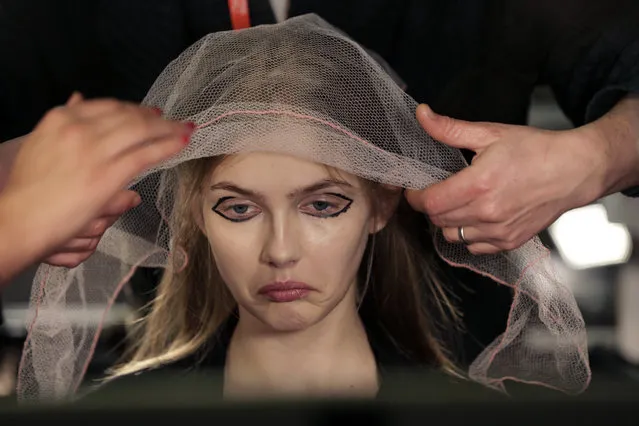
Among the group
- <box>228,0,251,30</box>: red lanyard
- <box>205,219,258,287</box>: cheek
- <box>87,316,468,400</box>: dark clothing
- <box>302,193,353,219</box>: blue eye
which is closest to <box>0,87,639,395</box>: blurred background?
<box>87,316,468,400</box>: dark clothing

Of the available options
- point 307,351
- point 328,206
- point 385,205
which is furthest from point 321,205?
point 307,351

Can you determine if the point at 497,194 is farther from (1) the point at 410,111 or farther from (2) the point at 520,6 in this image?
(2) the point at 520,6

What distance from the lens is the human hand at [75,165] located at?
29.0 inches

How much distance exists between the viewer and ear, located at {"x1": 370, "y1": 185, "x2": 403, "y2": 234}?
971 mm

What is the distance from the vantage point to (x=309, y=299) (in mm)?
925

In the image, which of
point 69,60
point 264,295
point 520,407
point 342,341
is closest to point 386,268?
point 342,341

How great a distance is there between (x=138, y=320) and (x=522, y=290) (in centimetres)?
59

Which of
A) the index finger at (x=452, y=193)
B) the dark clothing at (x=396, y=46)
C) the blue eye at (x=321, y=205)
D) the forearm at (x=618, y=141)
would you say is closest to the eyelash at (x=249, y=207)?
the blue eye at (x=321, y=205)

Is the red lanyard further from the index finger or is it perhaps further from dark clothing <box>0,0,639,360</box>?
the index finger

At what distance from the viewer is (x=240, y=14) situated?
996 mm

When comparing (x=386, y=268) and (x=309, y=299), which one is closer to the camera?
→ (x=309, y=299)

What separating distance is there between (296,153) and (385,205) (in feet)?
0.57

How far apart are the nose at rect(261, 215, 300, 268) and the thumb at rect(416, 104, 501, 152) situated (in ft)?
0.63

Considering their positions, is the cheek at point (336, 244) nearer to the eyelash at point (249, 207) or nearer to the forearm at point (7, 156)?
the eyelash at point (249, 207)
